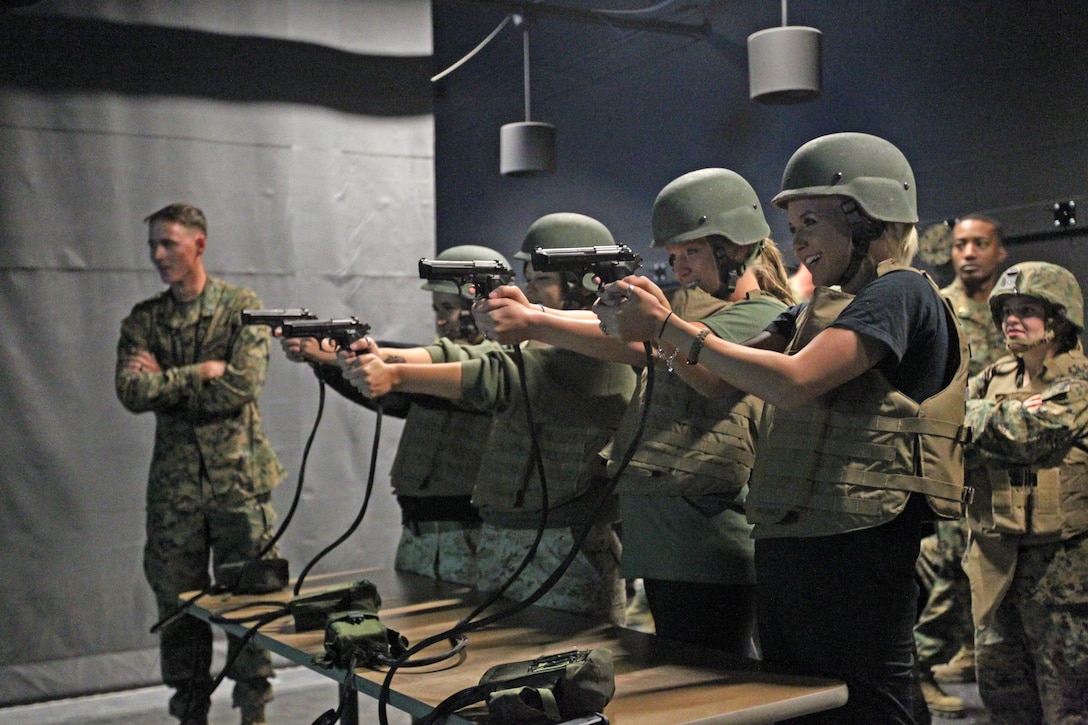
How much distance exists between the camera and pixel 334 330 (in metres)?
3.05

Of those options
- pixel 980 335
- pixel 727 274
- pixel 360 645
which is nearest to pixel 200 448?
pixel 360 645

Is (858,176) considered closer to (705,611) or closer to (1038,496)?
(705,611)

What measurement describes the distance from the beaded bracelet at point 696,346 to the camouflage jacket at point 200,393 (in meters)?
2.40

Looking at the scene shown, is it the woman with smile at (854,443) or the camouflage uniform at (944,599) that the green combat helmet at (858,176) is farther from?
the camouflage uniform at (944,599)

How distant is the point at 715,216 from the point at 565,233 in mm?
584

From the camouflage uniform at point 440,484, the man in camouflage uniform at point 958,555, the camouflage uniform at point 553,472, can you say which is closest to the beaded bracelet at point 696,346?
the camouflage uniform at point 553,472

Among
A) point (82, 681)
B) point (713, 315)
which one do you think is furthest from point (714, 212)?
point (82, 681)

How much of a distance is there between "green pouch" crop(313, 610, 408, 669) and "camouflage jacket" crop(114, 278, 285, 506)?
1.93 meters

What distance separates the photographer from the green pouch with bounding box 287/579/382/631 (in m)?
2.42

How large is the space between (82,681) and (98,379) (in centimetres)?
124

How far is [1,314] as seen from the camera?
4.55 metres

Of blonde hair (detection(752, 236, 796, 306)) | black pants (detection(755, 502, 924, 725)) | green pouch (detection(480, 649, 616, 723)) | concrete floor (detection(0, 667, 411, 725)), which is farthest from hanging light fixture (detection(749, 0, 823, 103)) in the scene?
green pouch (detection(480, 649, 616, 723))

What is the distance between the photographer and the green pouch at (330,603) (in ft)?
7.94

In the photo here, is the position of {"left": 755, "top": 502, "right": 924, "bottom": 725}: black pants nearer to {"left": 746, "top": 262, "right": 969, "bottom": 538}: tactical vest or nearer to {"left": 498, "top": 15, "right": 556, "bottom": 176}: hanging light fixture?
{"left": 746, "top": 262, "right": 969, "bottom": 538}: tactical vest
